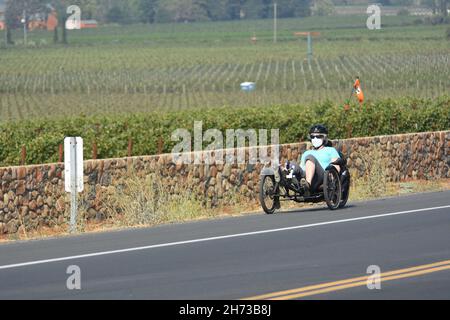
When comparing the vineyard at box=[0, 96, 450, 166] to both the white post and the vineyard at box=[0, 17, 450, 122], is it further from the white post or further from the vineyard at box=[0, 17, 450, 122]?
the vineyard at box=[0, 17, 450, 122]

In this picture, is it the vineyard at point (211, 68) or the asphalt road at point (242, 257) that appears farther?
the vineyard at point (211, 68)

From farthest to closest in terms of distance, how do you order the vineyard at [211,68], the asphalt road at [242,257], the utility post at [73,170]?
the vineyard at [211,68] < the utility post at [73,170] < the asphalt road at [242,257]

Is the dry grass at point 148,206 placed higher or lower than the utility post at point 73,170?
lower

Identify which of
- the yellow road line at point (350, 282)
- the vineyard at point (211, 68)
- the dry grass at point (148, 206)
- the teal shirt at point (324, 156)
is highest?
the teal shirt at point (324, 156)

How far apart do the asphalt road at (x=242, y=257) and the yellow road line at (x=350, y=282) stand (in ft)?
0.41

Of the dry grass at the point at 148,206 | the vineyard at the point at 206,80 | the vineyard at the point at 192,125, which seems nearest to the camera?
the dry grass at the point at 148,206

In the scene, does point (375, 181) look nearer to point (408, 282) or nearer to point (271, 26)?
point (408, 282)

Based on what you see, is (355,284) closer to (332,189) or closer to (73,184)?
(73,184)

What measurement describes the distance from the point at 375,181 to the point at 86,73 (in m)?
80.2

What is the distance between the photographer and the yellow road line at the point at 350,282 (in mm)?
12117

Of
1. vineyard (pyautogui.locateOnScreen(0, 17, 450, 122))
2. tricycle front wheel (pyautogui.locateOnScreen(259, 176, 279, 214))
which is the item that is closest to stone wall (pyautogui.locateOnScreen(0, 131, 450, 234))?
tricycle front wheel (pyautogui.locateOnScreen(259, 176, 279, 214))

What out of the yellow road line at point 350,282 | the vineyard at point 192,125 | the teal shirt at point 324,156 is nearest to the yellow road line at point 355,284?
the yellow road line at point 350,282

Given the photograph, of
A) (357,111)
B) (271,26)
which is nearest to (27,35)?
(271,26)

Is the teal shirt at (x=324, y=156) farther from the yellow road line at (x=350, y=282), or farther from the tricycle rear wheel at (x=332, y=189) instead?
the yellow road line at (x=350, y=282)
